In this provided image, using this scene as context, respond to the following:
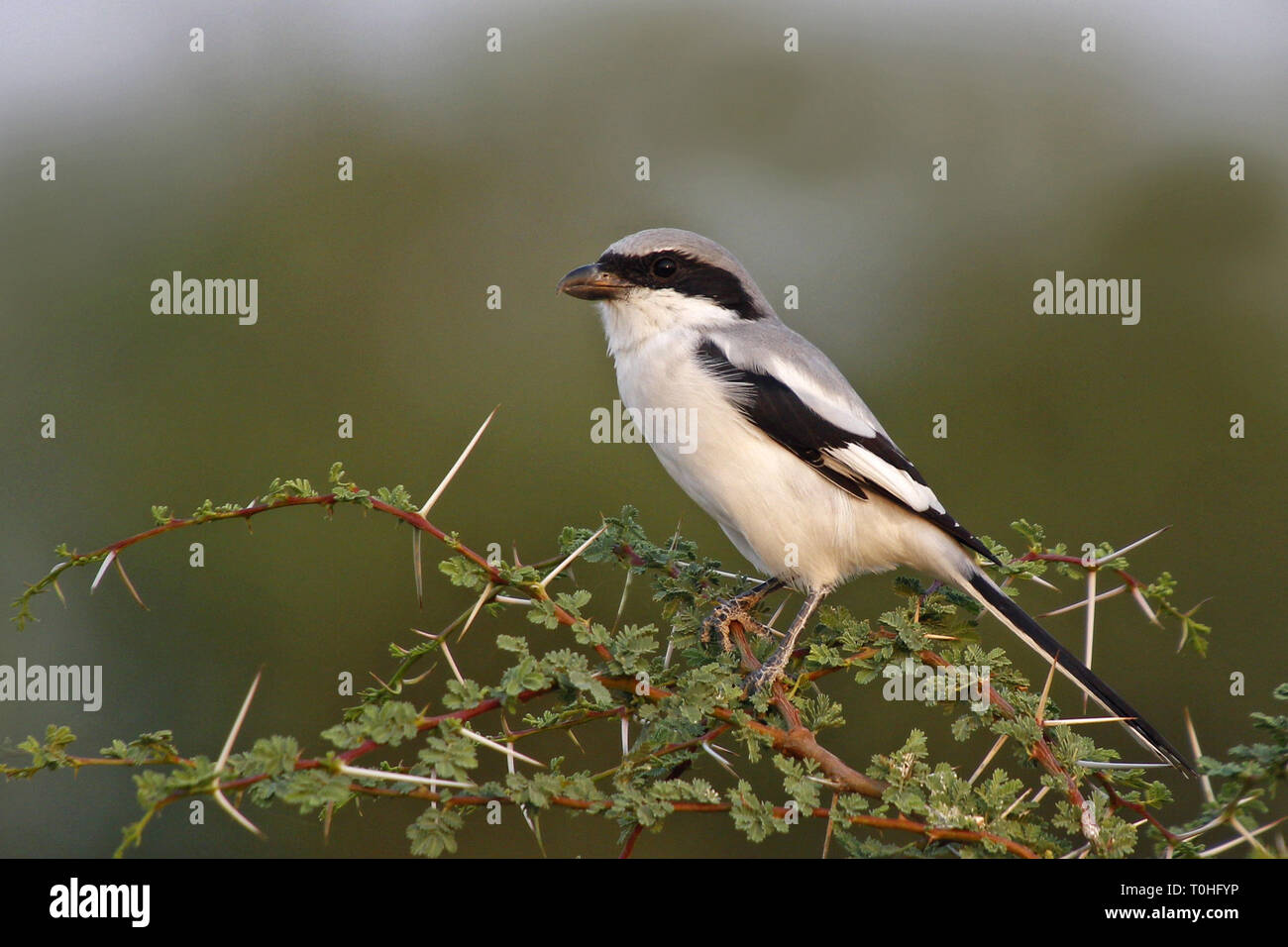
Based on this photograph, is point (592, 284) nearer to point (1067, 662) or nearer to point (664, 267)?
point (664, 267)

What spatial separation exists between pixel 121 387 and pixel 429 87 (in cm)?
266

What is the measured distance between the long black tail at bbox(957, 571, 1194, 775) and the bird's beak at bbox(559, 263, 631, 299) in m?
1.48

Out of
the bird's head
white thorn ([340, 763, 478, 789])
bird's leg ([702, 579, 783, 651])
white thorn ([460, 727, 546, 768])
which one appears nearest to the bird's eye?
the bird's head

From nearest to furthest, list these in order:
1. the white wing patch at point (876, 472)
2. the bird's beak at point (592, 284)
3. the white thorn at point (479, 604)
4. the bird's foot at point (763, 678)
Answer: the white thorn at point (479, 604)
the bird's foot at point (763, 678)
the white wing patch at point (876, 472)
the bird's beak at point (592, 284)

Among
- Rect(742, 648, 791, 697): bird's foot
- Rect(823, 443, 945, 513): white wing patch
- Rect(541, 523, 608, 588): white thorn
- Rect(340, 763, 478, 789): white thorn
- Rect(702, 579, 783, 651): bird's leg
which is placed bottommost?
Rect(340, 763, 478, 789): white thorn

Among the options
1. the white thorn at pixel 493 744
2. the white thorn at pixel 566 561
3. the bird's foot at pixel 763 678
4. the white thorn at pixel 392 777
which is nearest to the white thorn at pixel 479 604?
the white thorn at pixel 566 561

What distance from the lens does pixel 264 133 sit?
21.8ft

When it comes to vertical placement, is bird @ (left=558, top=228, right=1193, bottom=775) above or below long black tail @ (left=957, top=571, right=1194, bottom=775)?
above

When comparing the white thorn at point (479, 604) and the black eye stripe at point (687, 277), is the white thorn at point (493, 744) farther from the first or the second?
the black eye stripe at point (687, 277)

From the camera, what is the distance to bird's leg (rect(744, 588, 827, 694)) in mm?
2550

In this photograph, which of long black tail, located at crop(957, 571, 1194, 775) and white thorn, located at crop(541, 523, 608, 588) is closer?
white thorn, located at crop(541, 523, 608, 588)

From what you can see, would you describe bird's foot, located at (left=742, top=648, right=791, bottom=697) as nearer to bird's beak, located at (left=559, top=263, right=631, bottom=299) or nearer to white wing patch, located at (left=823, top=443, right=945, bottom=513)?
white wing patch, located at (left=823, top=443, right=945, bottom=513)

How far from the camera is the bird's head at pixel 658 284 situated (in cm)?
384

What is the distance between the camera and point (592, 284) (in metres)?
3.79
